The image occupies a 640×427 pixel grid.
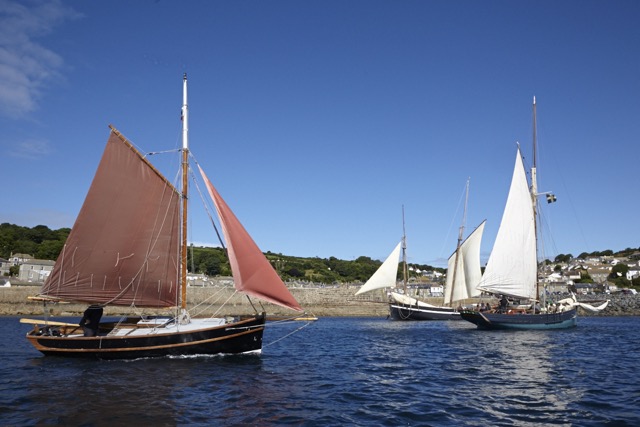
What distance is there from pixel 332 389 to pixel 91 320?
1531 centimetres

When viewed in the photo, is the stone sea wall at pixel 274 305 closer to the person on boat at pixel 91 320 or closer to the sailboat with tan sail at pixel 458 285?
the sailboat with tan sail at pixel 458 285

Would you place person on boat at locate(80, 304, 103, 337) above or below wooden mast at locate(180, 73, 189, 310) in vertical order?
below

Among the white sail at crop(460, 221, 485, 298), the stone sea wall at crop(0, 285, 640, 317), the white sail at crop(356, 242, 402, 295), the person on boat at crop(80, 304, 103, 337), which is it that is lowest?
the stone sea wall at crop(0, 285, 640, 317)

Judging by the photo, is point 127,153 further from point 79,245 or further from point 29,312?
point 29,312

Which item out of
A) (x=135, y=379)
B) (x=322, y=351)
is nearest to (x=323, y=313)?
(x=322, y=351)

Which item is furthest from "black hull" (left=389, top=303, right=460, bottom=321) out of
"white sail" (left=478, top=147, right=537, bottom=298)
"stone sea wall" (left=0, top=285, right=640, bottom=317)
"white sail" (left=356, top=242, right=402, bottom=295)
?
"white sail" (left=478, top=147, right=537, bottom=298)

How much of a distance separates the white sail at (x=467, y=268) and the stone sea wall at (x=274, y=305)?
1156 centimetres

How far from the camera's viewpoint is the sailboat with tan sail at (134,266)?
26.3 metres

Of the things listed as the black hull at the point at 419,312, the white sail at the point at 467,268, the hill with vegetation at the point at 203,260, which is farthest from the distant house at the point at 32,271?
the white sail at the point at 467,268

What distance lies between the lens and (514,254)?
5312 centimetres

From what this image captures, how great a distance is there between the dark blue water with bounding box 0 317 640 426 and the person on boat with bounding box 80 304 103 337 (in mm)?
1922

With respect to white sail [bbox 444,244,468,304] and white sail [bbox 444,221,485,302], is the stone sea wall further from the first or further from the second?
white sail [bbox 444,221,485,302]

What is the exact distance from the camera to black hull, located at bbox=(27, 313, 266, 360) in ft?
85.6

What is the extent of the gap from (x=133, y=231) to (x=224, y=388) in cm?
1236
